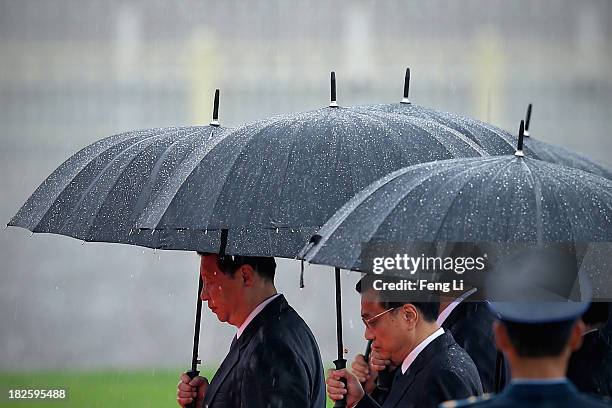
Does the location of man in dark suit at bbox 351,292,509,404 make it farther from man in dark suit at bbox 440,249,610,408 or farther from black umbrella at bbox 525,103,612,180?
man in dark suit at bbox 440,249,610,408

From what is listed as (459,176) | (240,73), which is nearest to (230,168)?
(459,176)

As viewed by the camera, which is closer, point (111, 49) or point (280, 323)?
point (280, 323)

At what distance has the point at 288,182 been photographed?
155 inches

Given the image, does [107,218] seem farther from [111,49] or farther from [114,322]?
[111,49]

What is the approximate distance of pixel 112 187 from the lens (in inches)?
175

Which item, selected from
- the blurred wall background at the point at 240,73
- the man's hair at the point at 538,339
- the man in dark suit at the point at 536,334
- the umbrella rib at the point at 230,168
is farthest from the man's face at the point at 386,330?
the blurred wall background at the point at 240,73

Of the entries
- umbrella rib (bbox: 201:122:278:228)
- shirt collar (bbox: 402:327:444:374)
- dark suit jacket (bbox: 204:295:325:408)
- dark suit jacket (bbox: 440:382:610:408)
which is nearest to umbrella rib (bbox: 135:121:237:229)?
umbrella rib (bbox: 201:122:278:228)

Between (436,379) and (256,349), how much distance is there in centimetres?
71

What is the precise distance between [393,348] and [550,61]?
1057cm

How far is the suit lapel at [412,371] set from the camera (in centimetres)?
372

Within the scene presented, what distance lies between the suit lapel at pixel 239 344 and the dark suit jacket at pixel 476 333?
69 cm

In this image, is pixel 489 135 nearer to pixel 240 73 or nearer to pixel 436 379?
pixel 436 379

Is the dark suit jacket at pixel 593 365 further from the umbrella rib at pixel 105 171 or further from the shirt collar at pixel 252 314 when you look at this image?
the umbrella rib at pixel 105 171

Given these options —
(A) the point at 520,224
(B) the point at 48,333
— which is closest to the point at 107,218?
(A) the point at 520,224
